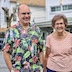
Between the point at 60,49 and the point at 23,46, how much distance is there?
0.53 m

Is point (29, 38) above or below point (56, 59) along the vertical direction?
above

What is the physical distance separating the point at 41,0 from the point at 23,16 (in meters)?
43.7

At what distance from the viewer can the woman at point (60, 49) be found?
13.4 feet

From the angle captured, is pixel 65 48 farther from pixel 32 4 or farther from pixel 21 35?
pixel 32 4

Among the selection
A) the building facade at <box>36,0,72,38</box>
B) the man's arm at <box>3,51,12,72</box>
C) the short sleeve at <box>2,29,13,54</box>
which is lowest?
the building facade at <box>36,0,72,38</box>

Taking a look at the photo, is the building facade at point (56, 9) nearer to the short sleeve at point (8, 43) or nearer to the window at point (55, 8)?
the window at point (55, 8)

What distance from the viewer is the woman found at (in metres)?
4.09

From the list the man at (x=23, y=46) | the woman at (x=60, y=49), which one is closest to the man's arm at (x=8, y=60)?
the man at (x=23, y=46)

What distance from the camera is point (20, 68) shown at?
391cm

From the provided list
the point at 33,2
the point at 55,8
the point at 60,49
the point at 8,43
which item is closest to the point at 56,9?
the point at 55,8

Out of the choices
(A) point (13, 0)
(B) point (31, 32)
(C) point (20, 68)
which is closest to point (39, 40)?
(B) point (31, 32)

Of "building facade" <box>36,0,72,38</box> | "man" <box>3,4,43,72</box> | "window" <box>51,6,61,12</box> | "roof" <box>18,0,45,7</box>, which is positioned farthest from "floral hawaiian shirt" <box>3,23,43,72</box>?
"roof" <box>18,0,45,7</box>

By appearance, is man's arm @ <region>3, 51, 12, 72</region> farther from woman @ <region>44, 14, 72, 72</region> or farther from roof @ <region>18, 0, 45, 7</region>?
roof @ <region>18, 0, 45, 7</region>

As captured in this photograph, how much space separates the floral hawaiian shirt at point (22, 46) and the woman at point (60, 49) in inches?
10.3
